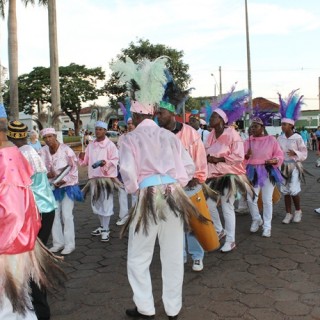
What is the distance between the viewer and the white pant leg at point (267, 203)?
6.10 metres

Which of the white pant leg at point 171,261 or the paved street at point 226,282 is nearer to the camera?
the white pant leg at point 171,261

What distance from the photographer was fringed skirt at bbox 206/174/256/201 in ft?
17.8

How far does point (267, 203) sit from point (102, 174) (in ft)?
8.32

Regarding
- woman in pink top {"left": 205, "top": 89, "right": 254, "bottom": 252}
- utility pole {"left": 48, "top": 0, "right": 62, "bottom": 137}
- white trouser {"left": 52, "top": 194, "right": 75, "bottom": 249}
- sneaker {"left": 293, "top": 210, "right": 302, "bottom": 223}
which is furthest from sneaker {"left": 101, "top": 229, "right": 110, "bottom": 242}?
utility pole {"left": 48, "top": 0, "right": 62, "bottom": 137}

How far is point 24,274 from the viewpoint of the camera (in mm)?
2775

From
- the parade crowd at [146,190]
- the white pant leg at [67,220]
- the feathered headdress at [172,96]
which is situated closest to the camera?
A: the parade crowd at [146,190]

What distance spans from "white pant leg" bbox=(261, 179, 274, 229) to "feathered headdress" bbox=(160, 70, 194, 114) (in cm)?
260

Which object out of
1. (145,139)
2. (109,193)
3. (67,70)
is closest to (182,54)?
(67,70)

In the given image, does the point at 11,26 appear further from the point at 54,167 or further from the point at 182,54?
the point at 182,54

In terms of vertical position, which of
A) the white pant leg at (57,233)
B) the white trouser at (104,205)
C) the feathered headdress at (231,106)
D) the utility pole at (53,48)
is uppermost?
the utility pole at (53,48)

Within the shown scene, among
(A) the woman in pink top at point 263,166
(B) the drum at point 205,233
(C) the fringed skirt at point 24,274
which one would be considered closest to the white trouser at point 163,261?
(B) the drum at point 205,233

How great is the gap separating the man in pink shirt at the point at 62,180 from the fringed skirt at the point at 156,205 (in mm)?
2315

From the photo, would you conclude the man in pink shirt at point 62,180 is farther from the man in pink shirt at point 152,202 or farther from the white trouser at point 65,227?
the man in pink shirt at point 152,202

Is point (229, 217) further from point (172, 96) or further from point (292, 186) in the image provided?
point (172, 96)
